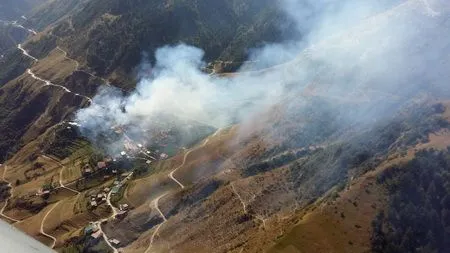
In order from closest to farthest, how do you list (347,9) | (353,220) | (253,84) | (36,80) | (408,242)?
(408,242) → (353,220) → (253,84) → (347,9) → (36,80)

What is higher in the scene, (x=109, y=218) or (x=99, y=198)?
(x=99, y=198)

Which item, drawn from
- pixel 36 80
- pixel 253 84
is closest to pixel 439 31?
pixel 253 84

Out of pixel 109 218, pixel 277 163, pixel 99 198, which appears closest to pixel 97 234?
pixel 109 218

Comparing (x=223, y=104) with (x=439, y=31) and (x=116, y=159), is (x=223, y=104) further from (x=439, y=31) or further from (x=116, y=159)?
(x=439, y=31)

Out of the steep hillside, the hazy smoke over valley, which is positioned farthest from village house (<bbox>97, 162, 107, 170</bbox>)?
the hazy smoke over valley

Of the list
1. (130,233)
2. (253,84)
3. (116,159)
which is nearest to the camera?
(130,233)

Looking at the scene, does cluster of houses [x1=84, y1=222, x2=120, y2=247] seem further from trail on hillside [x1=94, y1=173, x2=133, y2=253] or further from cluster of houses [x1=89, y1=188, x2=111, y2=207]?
cluster of houses [x1=89, y1=188, x2=111, y2=207]

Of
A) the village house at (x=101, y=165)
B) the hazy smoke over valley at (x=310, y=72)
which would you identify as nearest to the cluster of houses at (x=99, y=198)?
the village house at (x=101, y=165)

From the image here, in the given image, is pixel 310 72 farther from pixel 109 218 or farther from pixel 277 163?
pixel 109 218
